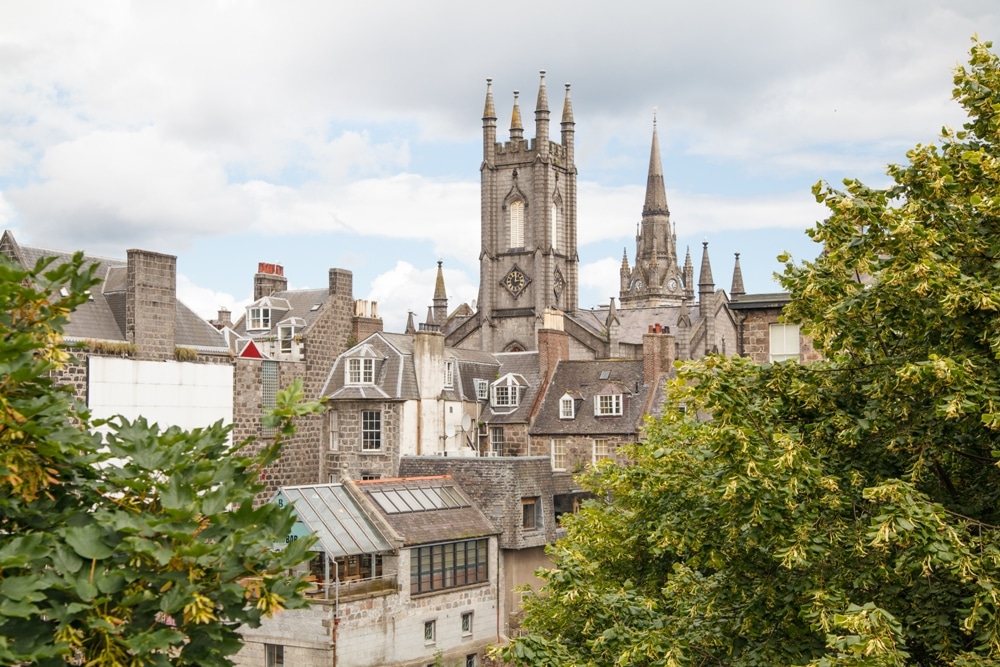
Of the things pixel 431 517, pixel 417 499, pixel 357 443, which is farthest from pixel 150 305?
pixel 357 443

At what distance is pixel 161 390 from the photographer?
41.2 meters

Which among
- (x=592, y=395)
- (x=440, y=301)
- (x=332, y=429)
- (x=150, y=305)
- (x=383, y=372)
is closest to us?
(x=150, y=305)

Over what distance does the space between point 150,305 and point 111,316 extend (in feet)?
5.29

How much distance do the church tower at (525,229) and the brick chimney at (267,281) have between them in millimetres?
35996

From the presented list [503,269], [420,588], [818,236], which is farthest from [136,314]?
[503,269]

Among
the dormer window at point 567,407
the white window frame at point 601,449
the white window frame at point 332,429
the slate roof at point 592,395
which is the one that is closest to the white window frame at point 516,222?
the slate roof at point 592,395

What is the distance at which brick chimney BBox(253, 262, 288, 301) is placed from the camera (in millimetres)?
60000

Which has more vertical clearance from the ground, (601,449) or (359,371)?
(359,371)

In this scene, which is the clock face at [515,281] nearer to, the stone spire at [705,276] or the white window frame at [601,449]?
the stone spire at [705,276]

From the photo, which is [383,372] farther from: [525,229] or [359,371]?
[525,229]

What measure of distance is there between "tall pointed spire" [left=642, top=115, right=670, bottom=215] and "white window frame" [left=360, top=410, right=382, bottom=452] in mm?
87871

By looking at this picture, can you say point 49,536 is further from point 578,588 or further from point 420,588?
point 420,588

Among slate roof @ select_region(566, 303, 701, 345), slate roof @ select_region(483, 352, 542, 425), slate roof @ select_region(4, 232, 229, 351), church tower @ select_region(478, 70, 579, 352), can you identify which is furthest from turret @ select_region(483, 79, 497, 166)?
slate roof @ select_region(4, 232, 229, 351)

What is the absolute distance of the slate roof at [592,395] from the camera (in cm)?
5419
